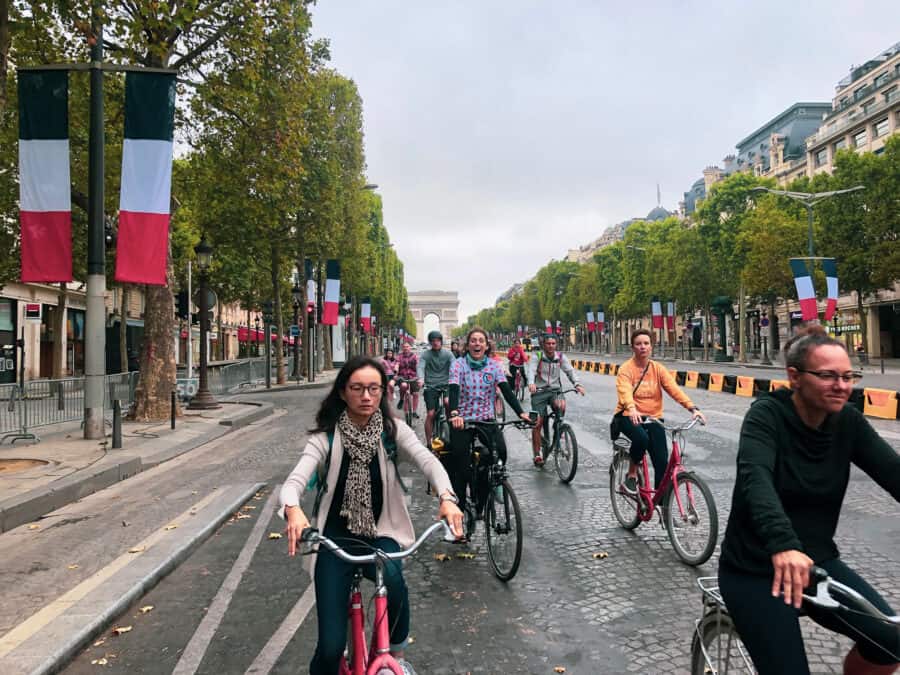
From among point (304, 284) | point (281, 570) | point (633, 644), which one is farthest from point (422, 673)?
point (304, 284)

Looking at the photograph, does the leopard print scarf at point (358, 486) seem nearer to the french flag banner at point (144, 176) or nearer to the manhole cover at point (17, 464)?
the manhole cover at point (17, 464)

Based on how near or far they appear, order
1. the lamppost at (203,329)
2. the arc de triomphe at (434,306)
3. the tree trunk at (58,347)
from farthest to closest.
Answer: the arc de triomphe at (434,306)
the tree trunk at (58,347)
the lamppost at (203,329)

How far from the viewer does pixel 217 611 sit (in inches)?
172

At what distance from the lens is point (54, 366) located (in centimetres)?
3531

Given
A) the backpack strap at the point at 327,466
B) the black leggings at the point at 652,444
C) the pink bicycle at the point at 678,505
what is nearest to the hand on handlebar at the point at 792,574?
the backpack strap at the point at 327,466

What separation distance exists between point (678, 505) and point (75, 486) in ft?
22.3

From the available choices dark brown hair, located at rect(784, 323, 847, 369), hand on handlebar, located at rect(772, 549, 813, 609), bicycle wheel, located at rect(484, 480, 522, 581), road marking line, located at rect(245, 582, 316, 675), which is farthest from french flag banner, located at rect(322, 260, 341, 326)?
hand on handlebar, located at rect(772, 549, 813, 609)

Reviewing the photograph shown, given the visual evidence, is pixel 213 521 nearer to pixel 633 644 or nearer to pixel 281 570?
pixel 281 570

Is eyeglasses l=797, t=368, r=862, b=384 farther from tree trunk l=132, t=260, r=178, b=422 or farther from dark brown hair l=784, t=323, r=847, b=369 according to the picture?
tree trunk l=132, t=260, r=178, b=422

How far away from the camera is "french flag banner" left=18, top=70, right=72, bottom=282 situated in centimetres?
1038

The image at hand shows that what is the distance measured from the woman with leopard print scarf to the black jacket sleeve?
1072 mm

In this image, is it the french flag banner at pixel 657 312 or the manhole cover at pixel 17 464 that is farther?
the french flag banner at pixel 657 312

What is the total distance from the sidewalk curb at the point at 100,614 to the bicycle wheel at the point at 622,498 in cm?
371

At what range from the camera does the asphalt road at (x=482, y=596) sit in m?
3.63
